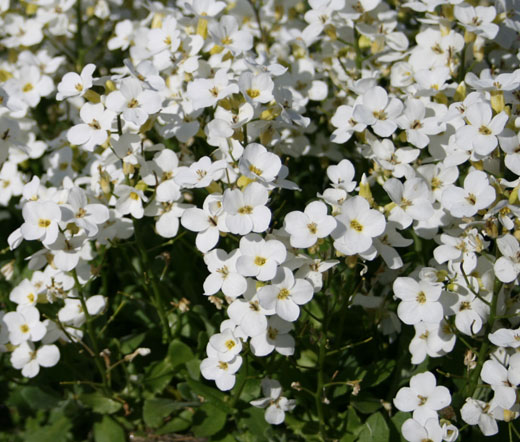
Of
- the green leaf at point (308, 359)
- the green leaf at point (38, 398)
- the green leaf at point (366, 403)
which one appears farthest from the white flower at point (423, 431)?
the green leaf at point (38, 398)

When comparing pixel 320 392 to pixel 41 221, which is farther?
pixel 320 392

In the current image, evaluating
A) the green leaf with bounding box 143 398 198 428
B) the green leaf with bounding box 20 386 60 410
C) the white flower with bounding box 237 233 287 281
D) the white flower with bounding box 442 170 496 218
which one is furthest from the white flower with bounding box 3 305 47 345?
the white flower with bounding box 442 170 496 218

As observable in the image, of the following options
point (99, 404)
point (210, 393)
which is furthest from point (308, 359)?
point (99, 404)

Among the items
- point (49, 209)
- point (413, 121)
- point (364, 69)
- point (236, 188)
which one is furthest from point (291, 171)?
point (49, 209)

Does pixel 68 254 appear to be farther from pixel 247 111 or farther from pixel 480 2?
pixel 480 2

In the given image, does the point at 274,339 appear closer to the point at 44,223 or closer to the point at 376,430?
the point at 376,430

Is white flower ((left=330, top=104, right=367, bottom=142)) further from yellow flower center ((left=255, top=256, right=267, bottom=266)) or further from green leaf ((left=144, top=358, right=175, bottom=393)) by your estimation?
green leaf ((left=144, top=358, right=175, bottom=393))

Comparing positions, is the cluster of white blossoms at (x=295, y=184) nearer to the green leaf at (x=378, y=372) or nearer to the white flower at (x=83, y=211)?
the white flower at (x=83, y=211)
